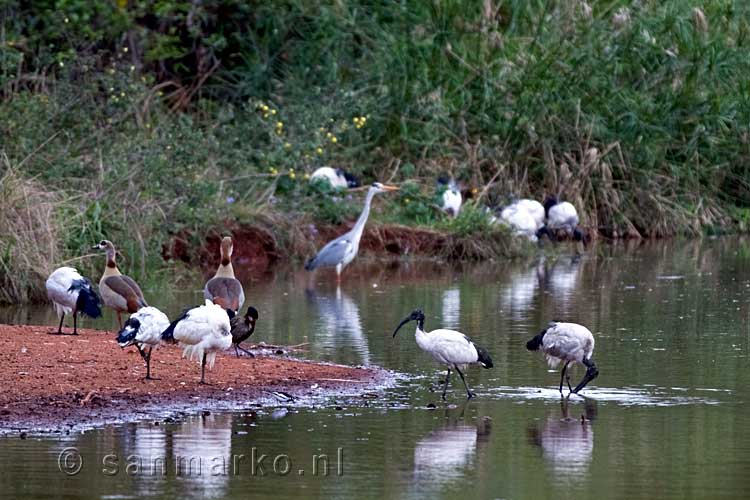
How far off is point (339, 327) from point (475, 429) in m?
5.36

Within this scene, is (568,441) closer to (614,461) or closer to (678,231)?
(614,461)

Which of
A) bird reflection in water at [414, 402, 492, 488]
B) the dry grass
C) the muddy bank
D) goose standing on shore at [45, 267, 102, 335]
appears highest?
the dry grass

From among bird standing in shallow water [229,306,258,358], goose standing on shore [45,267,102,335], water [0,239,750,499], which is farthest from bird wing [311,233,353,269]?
bird standing in shallow water [229,306,258,358]

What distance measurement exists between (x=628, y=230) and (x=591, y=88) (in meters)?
2.60

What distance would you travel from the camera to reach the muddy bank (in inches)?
396

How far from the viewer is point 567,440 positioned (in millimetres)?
9633

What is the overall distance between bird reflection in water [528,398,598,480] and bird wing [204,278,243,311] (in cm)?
351

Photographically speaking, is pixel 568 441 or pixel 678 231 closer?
pixel 568 441

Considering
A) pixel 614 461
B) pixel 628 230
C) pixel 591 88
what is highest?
pixel 591 88

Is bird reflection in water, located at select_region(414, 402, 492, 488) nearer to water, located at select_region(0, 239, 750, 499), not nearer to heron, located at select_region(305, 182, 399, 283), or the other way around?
water, located at select_region(0, 239, 750, 499)

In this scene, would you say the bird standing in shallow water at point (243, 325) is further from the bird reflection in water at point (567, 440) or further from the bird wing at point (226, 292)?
the bird reflection in water at point (567, 440)

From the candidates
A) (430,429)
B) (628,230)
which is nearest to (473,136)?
(628,230)

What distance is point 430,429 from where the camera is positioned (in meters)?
9.97

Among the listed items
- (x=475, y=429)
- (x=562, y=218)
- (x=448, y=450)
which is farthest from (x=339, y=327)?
(x=562, y=218)
